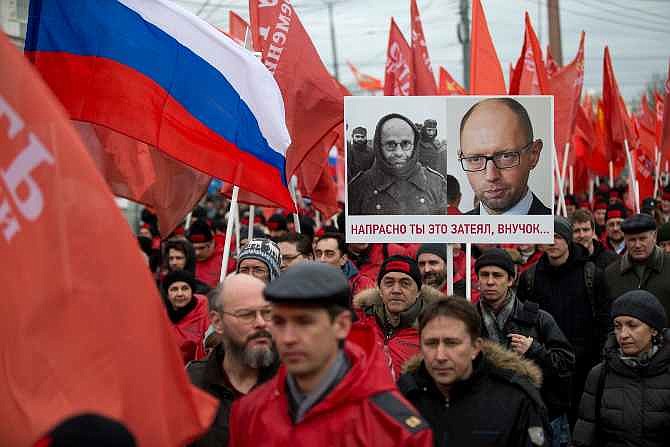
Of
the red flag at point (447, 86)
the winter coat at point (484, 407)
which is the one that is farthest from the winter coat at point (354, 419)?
the red flag at point (447, 86)

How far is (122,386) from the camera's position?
128 inches

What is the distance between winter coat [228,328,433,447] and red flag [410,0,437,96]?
10.4 metres

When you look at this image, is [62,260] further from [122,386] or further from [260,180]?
[260,180]

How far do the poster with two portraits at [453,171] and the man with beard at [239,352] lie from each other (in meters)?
2.17

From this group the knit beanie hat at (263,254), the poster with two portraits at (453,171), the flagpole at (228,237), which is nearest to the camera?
the flagpole at (228,237)

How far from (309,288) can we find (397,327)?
108 inches

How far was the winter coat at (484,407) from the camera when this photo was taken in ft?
14.4

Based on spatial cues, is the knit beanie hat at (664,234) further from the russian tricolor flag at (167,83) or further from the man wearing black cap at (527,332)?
the russian tricolor flag at (167,83)

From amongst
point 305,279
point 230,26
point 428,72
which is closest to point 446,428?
point 305,279

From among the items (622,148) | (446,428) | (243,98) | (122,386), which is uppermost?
(622,148)

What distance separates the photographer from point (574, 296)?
7777 mm

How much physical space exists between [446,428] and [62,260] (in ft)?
6.02

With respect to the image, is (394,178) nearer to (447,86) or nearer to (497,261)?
(497,261)

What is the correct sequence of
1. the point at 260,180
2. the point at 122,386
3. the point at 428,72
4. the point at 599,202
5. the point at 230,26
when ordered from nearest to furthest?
the point at 122,386, the point at 260,180, the point at 230,26, the point at 428,72, the point at 599,202
